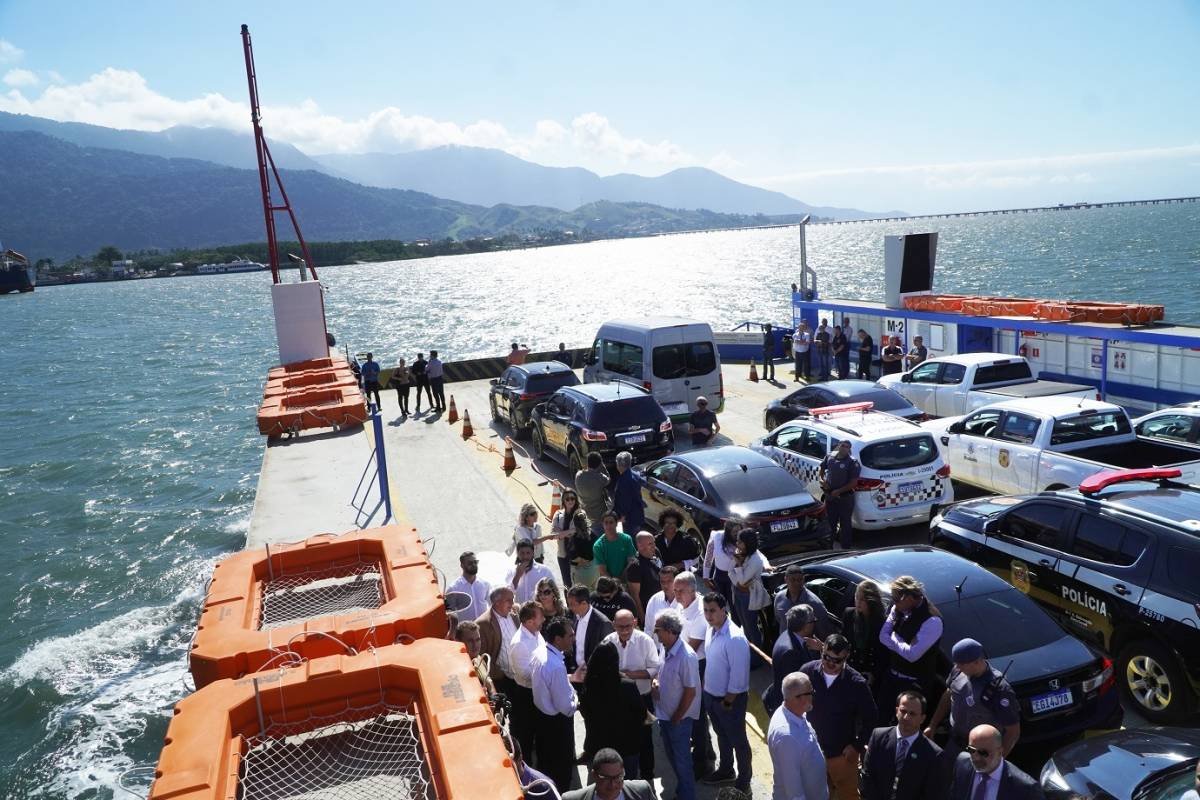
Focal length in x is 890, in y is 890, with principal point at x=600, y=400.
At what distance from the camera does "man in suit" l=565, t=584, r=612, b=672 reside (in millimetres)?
6410

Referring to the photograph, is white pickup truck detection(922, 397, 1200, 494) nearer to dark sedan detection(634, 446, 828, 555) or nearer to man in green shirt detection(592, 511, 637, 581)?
dark sedan detection(634, 446, 828, 555)

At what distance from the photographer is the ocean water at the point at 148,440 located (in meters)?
11.7

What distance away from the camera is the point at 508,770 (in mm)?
3602

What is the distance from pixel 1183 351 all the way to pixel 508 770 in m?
16.2

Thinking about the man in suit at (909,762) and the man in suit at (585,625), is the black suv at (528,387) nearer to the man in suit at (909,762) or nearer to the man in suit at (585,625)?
the man in suit at (585,625)

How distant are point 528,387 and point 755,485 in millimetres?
8552

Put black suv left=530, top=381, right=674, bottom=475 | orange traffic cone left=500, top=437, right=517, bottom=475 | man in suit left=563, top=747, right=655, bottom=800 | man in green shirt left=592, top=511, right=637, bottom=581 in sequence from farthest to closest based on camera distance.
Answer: orange traffic cone left=500, top=437, right=517, bottom=475
black suv left=530, top=381, right=674, bottom=475
man in green shirt left=592, top=511, right=637, bottom=581
man in suit left=563, top=747, right=655, bottom=800

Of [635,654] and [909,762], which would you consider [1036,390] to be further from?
[909,762]

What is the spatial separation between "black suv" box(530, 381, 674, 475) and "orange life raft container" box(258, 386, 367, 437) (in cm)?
333

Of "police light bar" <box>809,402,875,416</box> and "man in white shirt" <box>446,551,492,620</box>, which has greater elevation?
"police light bar" <box>809,402,875,416</box>

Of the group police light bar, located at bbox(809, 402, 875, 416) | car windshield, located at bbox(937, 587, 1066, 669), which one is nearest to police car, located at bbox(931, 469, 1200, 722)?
car windshield, located at bbox(937, 587, 1066, 669)

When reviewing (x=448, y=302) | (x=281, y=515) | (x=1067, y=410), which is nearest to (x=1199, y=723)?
(x=1067, y=410)

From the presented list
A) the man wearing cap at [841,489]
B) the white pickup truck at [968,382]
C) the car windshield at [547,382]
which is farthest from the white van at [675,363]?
the man wearing cap at [841,489]

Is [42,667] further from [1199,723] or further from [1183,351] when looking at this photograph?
[1183,351]
